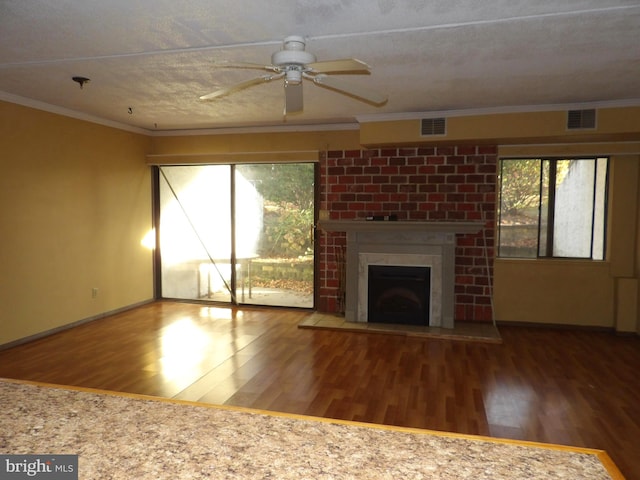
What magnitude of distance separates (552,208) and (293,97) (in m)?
3.99

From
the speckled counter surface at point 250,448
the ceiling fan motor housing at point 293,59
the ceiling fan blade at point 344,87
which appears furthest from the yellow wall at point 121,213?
the speckled counter surface at point 250,448

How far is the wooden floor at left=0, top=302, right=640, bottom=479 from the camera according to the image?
286 centimetres

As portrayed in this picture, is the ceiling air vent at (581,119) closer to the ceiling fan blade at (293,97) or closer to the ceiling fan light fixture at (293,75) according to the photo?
the ceiling fan blade at (293,97)

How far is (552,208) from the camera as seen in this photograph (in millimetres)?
5148

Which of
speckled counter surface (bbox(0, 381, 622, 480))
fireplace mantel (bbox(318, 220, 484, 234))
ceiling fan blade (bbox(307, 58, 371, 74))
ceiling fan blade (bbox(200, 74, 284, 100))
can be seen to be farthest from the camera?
fireplace mantel (bbox(318, 220, 484, 234))

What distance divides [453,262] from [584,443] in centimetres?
250

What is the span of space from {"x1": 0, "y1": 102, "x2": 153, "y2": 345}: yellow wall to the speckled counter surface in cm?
372

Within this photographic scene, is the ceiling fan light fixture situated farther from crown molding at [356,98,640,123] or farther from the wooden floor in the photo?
crown molding at [356,98,640,123]

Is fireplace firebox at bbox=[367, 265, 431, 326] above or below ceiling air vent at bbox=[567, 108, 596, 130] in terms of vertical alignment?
below

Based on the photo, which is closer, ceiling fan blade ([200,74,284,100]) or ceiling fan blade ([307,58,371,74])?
ceiling fan blade ([307,58,371,74])

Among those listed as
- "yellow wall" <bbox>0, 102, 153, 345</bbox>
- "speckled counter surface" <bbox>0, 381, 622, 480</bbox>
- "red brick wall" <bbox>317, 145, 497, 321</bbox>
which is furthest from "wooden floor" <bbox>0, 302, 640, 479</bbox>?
"speckled counter surface" <bbox>0, 381, 622, 480</bbox>

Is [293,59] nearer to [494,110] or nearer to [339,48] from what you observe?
[339,48]

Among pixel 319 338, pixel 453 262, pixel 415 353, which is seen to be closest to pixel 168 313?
pixel 319 338

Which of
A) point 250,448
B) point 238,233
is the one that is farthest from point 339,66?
point 238,233
